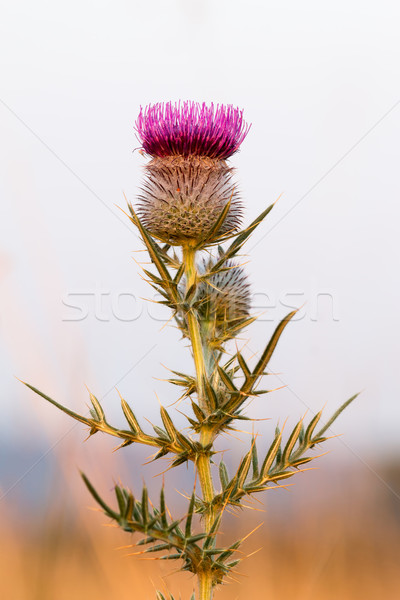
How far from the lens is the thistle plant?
197 centimetres

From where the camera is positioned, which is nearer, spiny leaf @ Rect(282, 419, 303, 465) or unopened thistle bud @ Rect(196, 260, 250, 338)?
spiny leaf @ Rect(282, 419, 303, 465)

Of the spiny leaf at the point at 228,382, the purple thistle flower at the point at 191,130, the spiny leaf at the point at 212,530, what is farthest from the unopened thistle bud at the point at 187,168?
the spiny leaf at the point at 212,530

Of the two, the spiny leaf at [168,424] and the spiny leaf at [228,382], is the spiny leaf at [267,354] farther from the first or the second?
the spiny leaf at [168,424]

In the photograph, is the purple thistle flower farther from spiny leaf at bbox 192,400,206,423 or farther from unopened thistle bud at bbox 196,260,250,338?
spiny leaf at bbox 192,400,206,423

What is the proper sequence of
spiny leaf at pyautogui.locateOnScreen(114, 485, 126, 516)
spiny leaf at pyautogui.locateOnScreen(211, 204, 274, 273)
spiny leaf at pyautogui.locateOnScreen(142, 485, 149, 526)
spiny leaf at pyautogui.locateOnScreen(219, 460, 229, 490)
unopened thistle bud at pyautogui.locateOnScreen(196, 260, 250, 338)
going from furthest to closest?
unopened thistle bud at pyautogui.locateOnScreen(196, 260, 250, 338) → spiny leaf at pyautogui.locateOnScreen(219, 460, 229, 490) → spiny leaf at pyautogui.locateOnScreen(211, 204, 274, 273) → spiny leaf at pyautogui.locateOnScreen(142, 485, 149, 526) → spiny leaf at pyautogui.locateOnScreen(114, 485, 126, 516)

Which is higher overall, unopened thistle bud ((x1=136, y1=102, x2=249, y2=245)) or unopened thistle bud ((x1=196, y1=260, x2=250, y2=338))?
unopened thistle bud ((x1=136, y1=102, x2=249, y2=245))

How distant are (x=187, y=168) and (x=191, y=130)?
6.8 inches

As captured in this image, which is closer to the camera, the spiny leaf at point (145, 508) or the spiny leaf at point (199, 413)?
the spiny leaf at point (145, 508)

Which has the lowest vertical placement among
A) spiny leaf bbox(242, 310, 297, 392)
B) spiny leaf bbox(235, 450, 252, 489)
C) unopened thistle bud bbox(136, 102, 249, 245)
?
spiny leaf bbox(235, 450, 252, 489)

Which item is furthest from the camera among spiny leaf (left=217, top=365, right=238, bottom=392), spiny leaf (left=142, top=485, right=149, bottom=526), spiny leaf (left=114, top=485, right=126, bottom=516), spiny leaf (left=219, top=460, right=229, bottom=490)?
spiny leaf (left=219, top=460, right=229, bottom=490)

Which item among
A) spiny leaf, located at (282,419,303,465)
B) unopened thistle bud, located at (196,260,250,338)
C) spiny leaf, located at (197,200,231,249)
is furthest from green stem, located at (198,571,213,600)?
spiny leaf, located at (197,200,231,249)

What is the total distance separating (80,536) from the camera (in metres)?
3.60

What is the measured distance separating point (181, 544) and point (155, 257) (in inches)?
39.8

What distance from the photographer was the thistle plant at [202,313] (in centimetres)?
197
